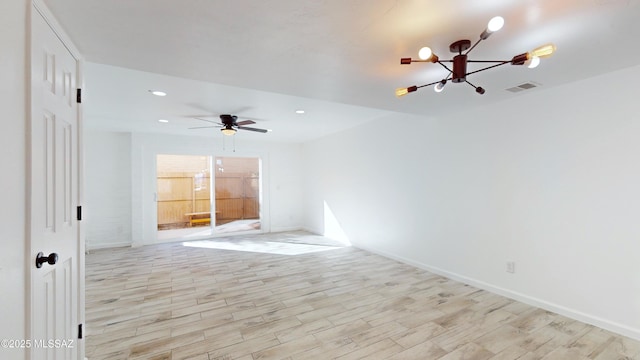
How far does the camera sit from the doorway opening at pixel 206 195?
6414 millimetres

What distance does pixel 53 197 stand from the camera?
1.55 m

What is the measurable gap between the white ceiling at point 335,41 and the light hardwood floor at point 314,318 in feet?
7.74

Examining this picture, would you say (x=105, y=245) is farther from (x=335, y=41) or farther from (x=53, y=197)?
(x=335, y=41)

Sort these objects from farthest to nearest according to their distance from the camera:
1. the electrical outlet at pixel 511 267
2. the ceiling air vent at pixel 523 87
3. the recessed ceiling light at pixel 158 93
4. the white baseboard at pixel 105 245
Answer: the white baseboard at pixel 105 245, the recessed ceiling light at pixel 158 93, the electrical outlet at pixel 511 267, the ceiling air vent at pixel 523 87

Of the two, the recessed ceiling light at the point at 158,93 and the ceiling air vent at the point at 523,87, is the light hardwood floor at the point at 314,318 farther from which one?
the recessed ceiling light at the point at 158,93

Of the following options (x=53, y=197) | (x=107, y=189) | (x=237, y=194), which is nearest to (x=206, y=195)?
(x=237, y=194)

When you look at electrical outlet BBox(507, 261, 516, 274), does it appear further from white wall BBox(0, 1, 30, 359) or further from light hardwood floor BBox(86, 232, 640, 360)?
white wall BBox(0, 1, 30, 359)

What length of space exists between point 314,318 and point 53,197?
2.30 meters

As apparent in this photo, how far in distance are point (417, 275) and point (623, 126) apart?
2740mm

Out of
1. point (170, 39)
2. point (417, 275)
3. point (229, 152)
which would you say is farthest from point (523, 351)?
Result: point (229, 152)

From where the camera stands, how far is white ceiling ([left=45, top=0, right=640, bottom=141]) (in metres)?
1.53

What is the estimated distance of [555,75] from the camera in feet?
8.27

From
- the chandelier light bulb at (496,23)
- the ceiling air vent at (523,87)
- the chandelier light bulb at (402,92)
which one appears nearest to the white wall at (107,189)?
the chandelier light bulb at (402,92)

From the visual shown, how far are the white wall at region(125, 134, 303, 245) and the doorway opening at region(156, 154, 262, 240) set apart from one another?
20 cm
